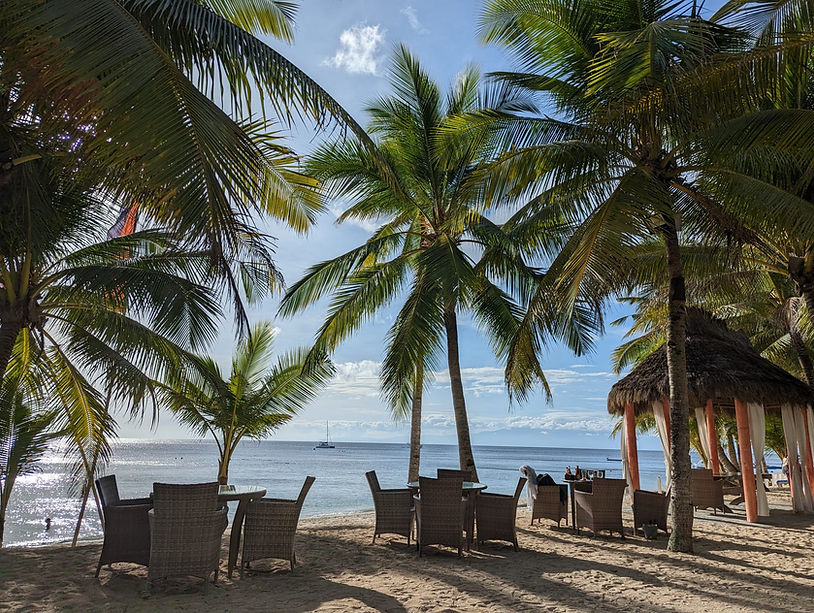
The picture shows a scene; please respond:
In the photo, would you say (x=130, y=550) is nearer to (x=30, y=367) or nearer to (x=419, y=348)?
(x=30, y=367)

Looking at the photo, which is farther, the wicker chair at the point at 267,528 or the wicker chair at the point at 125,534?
the wicker chair at the point at 267,528

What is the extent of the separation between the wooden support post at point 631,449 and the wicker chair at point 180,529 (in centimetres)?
743

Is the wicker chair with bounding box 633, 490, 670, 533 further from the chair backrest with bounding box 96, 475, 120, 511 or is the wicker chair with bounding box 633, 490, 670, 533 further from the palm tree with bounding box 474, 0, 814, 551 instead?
the chair backrest with bounding box 96, 475, 120, 511

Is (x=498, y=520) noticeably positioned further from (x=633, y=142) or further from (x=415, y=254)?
(x=415, y=254)

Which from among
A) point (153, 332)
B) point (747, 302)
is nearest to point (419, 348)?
point (153, 332)

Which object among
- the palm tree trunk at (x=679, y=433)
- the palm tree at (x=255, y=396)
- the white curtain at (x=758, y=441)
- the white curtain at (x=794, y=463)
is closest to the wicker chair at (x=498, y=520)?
the palm tree trunk at (x=679, y=433)

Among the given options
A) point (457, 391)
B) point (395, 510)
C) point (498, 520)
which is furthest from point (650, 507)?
point (395, 510)

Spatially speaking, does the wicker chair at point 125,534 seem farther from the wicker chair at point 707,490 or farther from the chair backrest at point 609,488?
the wicker chair at point 707,490

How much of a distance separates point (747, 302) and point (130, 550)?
14.0 m

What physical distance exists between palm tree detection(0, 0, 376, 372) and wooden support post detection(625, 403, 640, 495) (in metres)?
8.39

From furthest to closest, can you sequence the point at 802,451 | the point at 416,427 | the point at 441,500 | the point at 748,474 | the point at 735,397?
the point at 416,427 → the point at 802,451 → the point at 735,397 → the point at 748,474 → the point at 441,500

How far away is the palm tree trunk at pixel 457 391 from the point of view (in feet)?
33.1

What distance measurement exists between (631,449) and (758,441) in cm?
218

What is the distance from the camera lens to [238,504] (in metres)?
5.73
